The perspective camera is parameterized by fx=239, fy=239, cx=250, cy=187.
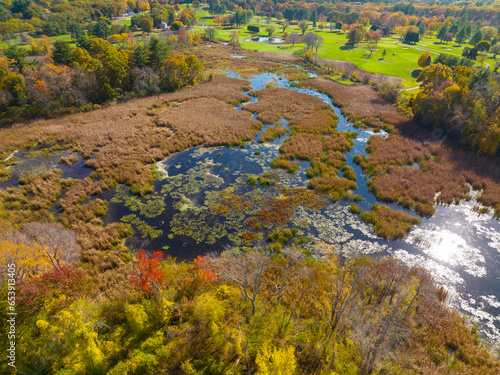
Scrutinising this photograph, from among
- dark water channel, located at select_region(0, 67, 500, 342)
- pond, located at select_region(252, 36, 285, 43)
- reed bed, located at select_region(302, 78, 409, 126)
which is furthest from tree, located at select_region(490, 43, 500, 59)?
dark water channel, located at select_region(0, 67, 500, 342)

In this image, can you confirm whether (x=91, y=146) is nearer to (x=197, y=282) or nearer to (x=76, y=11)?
(x=197, y=282)

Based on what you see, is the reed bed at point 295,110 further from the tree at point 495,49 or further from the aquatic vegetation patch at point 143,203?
the tree at point 495,49

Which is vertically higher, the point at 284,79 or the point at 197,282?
the point at 284,79

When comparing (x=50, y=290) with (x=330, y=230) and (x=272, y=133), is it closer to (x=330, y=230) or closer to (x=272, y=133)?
(x=330, y=230)

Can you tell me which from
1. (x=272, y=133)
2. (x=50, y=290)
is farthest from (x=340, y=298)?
(x=272, y=133)

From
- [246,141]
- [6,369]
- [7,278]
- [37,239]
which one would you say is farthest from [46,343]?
[246,141]

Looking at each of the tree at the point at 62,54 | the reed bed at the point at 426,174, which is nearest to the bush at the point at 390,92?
the reed bed at the point at 426,174

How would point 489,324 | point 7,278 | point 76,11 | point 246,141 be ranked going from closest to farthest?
point 7,278, point 489,324, point 246,141, point 76,11
